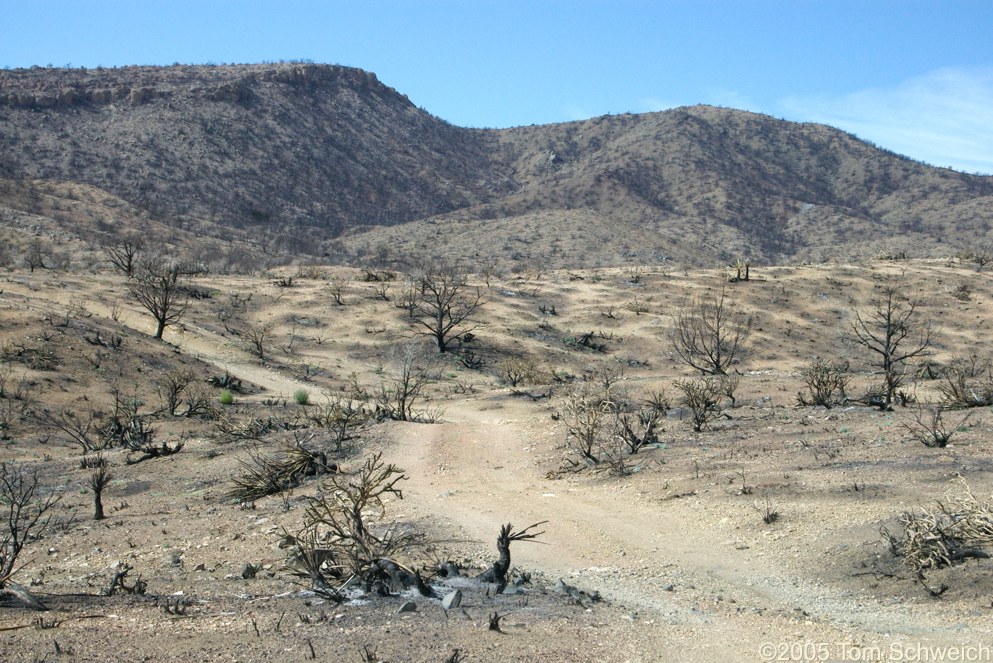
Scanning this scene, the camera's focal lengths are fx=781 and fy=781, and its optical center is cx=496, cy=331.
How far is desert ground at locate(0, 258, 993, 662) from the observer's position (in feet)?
16.7

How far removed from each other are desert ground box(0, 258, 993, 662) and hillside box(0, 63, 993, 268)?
31866 millimetres

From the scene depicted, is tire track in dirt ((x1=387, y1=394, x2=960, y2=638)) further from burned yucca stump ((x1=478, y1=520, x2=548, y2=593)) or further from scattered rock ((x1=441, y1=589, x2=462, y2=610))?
scattered rock ((x1=441, y1=589, x2=462, y2=610))

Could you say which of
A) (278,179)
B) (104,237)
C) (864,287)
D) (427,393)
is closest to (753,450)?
(427,393)

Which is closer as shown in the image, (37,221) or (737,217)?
(37,221)

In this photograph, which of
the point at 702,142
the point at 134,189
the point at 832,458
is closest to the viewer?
the point at 832,458

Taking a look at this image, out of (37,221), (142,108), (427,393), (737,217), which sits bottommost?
(427,393)

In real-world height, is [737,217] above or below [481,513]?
above

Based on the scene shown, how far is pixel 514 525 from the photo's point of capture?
26.8ft

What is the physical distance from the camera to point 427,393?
20.8m

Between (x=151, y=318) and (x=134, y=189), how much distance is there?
124ft

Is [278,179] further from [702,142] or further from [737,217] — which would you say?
[702,142]

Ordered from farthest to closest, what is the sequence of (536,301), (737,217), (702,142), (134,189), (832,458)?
(702,142), (737,217), (134,189), (536,301), (832,458)

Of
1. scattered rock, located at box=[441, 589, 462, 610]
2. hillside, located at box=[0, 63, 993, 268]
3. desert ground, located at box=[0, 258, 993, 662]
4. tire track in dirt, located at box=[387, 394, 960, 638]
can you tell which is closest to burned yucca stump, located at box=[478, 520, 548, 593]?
desert ground, located at box=[0, 258, 993, 662]

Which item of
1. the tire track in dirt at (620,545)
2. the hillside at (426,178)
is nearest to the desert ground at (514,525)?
the tire track in dirt at (620,545)
